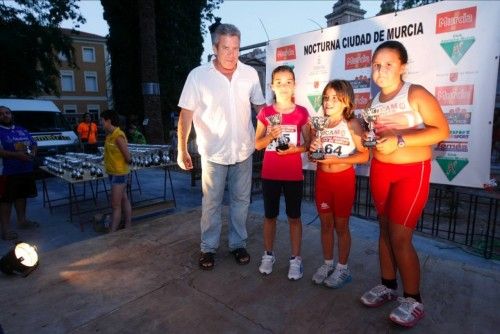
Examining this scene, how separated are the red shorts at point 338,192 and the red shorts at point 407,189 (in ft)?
1.13

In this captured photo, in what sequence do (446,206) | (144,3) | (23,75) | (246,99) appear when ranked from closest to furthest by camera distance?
(246,99) < (446,206) < (144,3) < (23,75)

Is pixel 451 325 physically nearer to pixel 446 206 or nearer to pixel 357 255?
pixel 357 255

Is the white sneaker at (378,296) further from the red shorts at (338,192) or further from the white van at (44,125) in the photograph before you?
the white van at (44,125)

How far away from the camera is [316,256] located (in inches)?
125

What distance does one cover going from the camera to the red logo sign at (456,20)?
3.14 metres

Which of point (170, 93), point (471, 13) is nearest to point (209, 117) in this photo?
point (471, 13)

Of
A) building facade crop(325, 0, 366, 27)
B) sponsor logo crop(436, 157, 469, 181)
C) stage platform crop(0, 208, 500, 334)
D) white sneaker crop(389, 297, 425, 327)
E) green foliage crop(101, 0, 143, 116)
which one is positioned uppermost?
green foliage crop(101, 0, 143, 116)

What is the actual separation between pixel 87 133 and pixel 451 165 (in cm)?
1125

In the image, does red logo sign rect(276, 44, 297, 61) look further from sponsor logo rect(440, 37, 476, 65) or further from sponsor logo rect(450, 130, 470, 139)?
sponsor logo rect(450, 130, 470, 139)

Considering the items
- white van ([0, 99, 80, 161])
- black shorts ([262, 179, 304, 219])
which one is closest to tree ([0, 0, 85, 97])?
white van ([0, 99, 80, 161])

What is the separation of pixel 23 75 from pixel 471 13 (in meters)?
15.7

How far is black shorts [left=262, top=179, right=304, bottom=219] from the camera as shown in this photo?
2.71 meters

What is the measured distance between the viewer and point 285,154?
2645 millimetres

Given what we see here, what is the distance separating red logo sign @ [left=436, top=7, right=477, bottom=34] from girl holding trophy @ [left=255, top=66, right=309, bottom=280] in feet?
6.44
